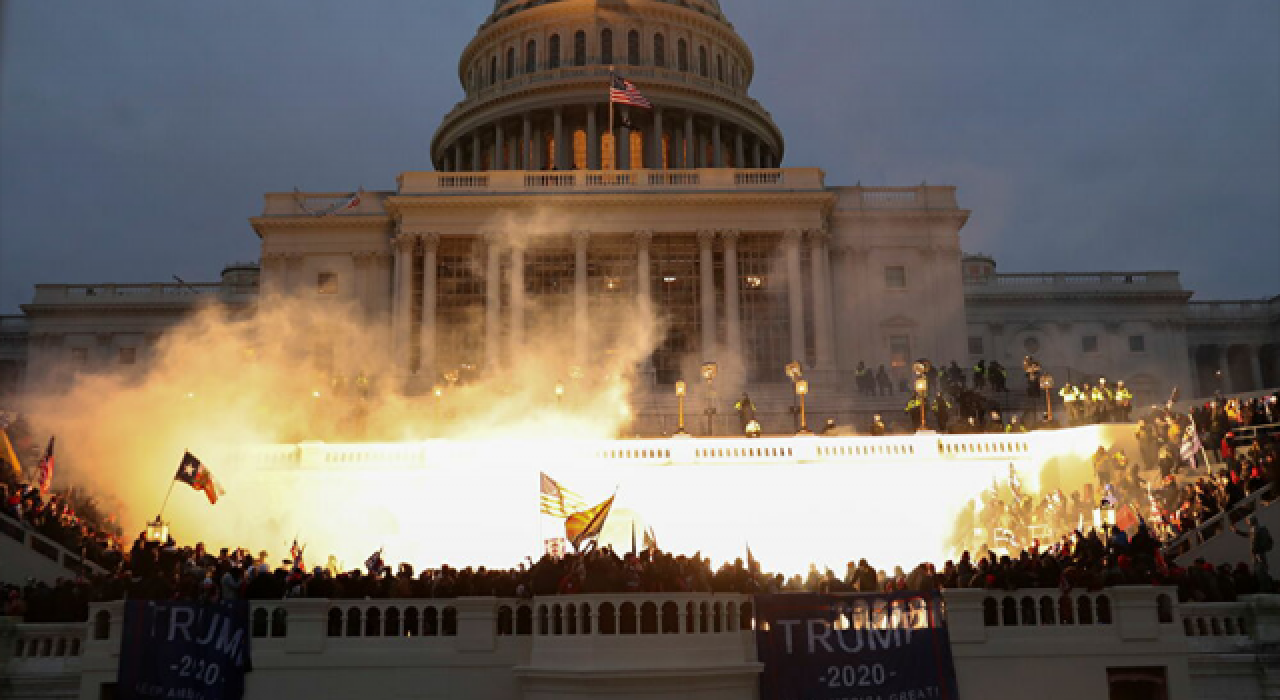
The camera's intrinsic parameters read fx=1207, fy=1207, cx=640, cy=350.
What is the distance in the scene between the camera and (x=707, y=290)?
5169 cm

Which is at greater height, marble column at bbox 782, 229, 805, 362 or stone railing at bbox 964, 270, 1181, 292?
stone railing at bbox 964, 270, 1181, 292

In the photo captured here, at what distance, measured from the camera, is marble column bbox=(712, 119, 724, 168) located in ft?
233

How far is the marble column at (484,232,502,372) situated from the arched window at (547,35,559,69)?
25.4 m

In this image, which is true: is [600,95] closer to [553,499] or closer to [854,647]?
[553,499]

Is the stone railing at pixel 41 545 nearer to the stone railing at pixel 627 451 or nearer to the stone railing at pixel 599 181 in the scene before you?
the stone railing at pixel 627 451

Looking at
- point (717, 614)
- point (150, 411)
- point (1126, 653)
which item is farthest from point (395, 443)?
point (1126, 653)

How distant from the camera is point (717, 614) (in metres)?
17.6

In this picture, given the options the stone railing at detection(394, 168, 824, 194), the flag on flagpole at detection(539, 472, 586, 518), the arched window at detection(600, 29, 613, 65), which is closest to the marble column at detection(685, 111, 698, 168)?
the arched window at detection(600, 29, 613, 65)

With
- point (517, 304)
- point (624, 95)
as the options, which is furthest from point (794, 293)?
point (624, 95)

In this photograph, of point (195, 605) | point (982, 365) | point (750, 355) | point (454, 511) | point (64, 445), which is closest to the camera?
point (195, 605)

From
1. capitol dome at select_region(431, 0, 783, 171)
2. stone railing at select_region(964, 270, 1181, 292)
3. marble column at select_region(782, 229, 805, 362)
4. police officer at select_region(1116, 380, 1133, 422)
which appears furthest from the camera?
capitol dome at select_region(431, 0, 783, 171)

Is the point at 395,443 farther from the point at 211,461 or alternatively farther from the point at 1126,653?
the point at 1126,653

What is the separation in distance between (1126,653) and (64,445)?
110ft

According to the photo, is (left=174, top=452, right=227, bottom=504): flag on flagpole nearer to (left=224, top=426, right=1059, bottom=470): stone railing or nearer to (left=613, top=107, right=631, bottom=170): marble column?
(left=224, top=426, right=1059, bottom=470): stone railing
